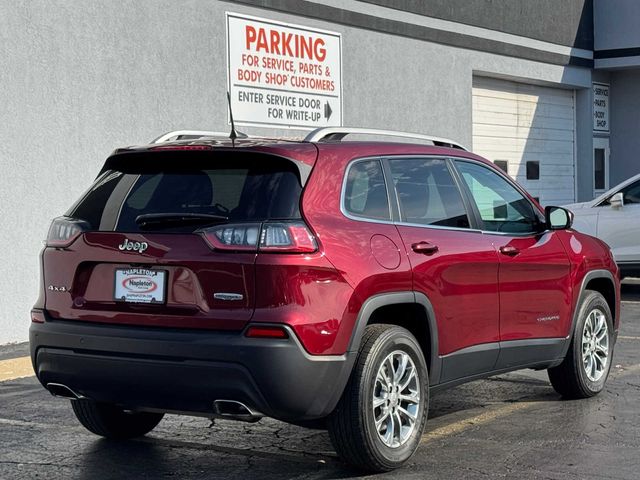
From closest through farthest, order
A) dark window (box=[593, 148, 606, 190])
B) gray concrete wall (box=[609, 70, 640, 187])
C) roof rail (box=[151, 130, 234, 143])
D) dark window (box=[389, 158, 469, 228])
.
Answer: dark window (box=[389, 158, 469, 228]) < roof rail (box=[151, 130, 234, 143]) < dark window (box=[593, 148, 606, 190]) < gray concrete wall (box=[609, 70, 640, 187])

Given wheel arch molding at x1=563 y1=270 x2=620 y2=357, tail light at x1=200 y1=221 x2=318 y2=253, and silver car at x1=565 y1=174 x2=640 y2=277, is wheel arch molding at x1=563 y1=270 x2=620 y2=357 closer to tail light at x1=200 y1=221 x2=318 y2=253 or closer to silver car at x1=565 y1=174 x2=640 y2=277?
tail light at x1=200 y1=221 x2=318 y2=253

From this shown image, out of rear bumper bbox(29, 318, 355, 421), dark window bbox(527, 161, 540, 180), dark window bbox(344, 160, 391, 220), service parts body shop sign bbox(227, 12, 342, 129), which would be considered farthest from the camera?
dark window bbox(527, 161, 540, 180)

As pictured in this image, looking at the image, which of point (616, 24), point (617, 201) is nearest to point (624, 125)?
point (616, 24)

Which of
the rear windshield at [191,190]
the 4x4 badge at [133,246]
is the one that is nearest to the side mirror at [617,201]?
the rear windshield at [191,190]

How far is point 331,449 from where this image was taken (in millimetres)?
6574

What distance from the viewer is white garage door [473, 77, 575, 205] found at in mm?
18641

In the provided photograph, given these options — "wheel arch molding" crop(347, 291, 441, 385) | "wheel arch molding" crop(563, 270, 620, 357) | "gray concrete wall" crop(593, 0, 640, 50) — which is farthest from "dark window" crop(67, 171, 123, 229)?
"gray concrete wall" crop(593, 0, 640, 50)

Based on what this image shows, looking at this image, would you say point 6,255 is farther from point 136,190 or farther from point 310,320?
point 310,320

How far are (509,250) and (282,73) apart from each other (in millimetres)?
7579

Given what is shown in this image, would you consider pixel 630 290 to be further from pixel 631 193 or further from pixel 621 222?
pixel 631 193

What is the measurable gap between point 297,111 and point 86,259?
28.8ft

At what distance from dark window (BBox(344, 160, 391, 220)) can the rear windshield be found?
0.40 meters

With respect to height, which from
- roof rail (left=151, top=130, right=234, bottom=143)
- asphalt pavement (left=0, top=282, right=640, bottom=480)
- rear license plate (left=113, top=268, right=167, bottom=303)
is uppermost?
roof rail (left=151, top=130, right=234, bottom=143)

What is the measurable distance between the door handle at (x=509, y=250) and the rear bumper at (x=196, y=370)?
1732 mm
